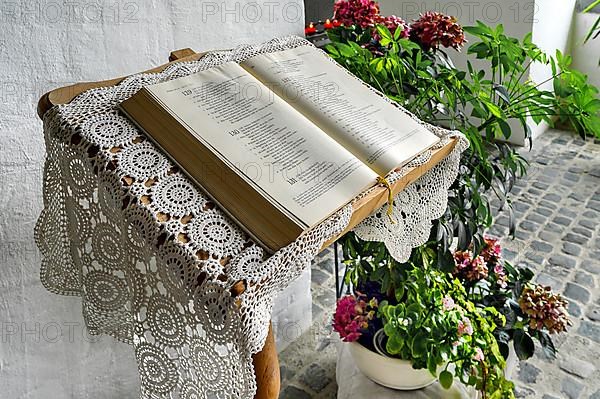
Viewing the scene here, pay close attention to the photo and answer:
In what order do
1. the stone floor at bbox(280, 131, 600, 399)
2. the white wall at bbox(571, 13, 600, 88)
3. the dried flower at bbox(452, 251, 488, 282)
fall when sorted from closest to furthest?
the dried flower at bbox(452, 251, 488, 282)
the stone floor at bbox(280, 131, 600, 399)
the white wall at bbox(571, 13, 600, 88)

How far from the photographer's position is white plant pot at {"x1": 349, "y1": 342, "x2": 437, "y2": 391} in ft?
6.00

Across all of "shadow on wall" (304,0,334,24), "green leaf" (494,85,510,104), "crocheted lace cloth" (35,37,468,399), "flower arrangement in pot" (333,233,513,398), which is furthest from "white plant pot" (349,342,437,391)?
"shadow on wall" (304,0,334,24)

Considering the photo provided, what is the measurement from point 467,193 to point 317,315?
1.01 meters

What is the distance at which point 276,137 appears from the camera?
1141mm

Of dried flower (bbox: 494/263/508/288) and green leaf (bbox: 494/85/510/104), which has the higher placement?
green leaf (bbox: 494/85/510/104)

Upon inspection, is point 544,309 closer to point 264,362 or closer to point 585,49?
point 264,362

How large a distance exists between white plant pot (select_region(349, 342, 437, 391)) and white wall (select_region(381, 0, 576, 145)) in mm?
2691

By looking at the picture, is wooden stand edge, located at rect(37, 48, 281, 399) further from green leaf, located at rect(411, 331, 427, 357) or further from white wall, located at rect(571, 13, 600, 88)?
white wall, located at rect(571, 13, 600, 88)

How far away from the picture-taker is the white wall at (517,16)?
392 centimetres

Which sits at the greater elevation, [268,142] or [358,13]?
[358,13]

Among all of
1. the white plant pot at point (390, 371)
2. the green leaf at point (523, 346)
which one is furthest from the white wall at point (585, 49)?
the white plant pot at point (390, 371)

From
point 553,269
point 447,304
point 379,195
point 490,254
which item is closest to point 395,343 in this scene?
point 447,304

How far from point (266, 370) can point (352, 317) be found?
86 cm

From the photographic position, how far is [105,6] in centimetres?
148
